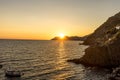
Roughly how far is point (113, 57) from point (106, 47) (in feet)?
15.3

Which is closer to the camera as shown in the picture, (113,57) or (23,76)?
(23,76)

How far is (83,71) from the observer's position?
2953 inches

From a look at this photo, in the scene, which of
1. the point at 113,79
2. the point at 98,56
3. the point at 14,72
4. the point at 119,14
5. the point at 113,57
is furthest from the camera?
the point at 119,14

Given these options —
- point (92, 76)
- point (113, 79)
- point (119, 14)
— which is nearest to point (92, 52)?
point (92, 76)

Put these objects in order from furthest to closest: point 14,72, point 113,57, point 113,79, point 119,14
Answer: point 119,14
point 113,57
point 14,72
point 113,79

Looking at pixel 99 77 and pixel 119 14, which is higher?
pixel 119 14

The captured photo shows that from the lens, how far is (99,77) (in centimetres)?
6456

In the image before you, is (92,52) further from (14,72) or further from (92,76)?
(14,72)

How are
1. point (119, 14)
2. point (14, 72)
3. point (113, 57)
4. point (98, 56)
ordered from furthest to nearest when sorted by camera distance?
point (119, 14) < point (98, 56) < point (113, 57) < point (14, 72)

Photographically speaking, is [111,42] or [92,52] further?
[92,52]

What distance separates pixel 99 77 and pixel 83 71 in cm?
1108

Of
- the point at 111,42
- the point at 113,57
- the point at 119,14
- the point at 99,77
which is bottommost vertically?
the point at 99,77

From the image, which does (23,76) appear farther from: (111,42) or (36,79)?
(111,42)

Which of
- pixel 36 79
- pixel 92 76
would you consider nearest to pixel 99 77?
pixel 92 76
